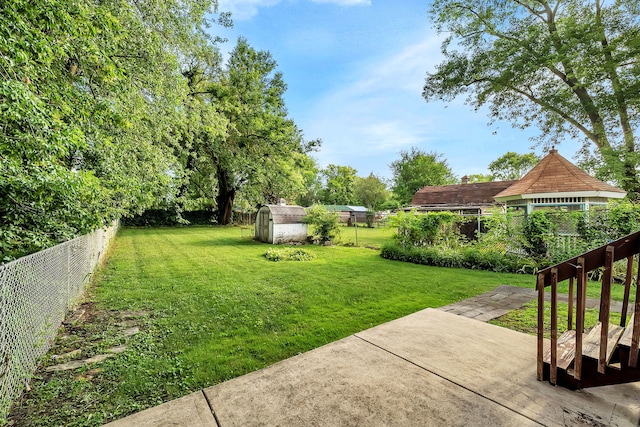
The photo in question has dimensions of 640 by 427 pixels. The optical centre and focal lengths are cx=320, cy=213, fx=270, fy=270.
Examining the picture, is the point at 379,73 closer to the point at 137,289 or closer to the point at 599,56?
the point at 599,56

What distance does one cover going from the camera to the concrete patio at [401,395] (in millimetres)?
1777

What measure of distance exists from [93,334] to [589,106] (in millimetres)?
16950

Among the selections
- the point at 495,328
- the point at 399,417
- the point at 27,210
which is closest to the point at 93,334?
the point at 27,210

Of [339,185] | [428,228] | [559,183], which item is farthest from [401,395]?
[339,185]

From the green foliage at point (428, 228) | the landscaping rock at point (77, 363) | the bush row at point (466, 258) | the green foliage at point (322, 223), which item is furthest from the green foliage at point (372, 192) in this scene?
the landscaping rock at point (77, 363)

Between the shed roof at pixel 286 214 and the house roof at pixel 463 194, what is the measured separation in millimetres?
11309

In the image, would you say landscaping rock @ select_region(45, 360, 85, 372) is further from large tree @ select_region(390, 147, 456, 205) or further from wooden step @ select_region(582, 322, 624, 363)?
large tree @ select_region(390, 147, 456, 205)

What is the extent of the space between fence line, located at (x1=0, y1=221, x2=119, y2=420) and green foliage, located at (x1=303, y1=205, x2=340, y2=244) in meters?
10.0

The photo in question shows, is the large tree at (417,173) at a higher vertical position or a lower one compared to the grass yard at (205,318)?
higher

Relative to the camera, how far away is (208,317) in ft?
13.5

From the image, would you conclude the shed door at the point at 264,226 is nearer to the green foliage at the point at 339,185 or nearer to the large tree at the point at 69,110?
the large tree at the point at 69,110

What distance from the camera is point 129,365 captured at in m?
2.73

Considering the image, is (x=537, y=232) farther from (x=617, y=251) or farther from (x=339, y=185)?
(x=339, y=185)

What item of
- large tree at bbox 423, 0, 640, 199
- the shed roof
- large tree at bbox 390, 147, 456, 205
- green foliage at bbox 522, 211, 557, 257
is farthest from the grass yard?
large tree at bbox 390, 147, 456, 205
